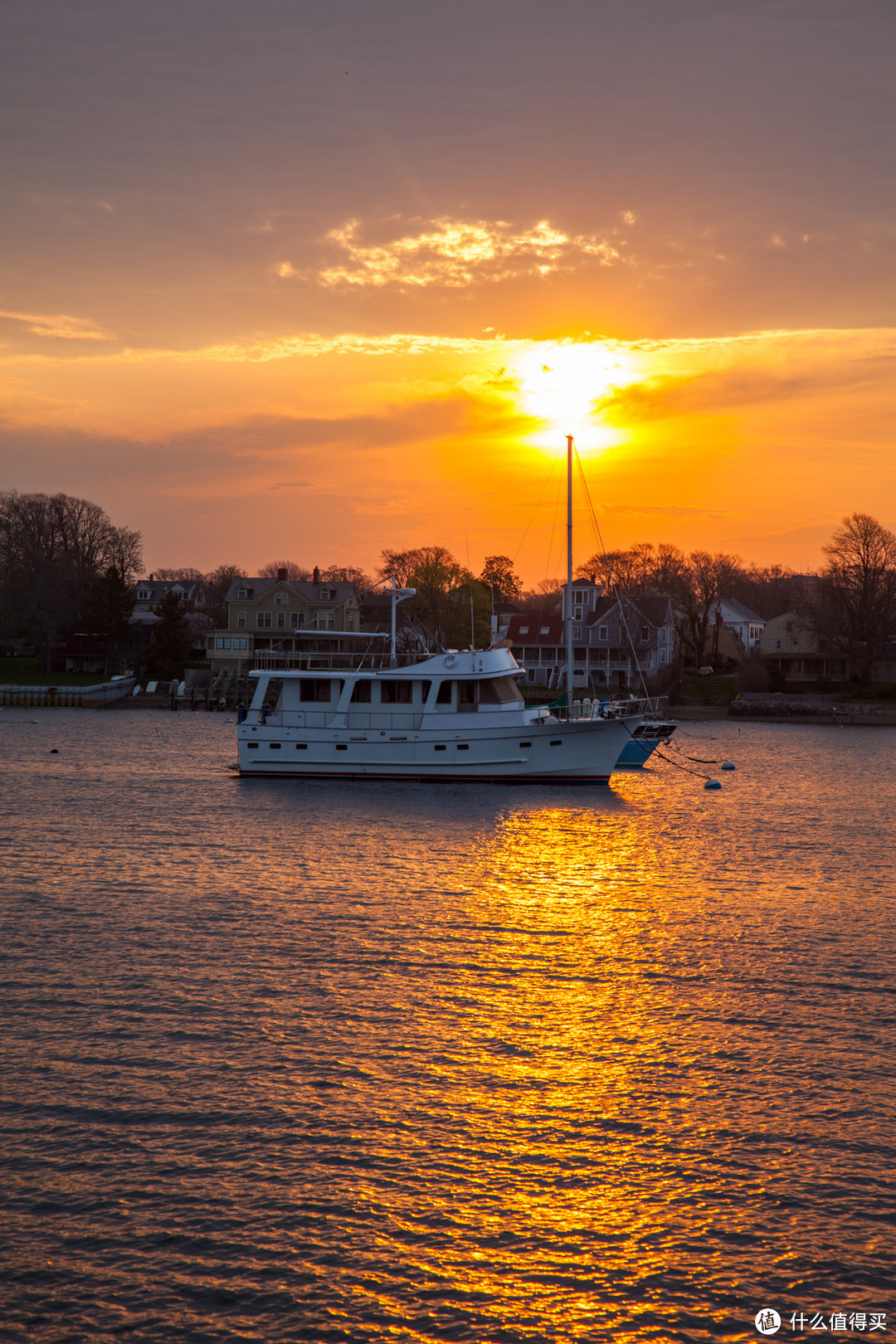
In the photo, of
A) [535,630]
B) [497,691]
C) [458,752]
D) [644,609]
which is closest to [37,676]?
[535,630]

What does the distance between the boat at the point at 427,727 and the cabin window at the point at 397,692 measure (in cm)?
3

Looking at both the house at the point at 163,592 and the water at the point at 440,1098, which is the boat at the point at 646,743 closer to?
the water at the point at 440,1098

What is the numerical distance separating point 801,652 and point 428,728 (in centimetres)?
7453

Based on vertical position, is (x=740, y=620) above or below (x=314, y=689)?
above

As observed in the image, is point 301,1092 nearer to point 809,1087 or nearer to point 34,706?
point 809,1087

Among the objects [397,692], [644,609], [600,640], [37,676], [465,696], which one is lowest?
[465,696]

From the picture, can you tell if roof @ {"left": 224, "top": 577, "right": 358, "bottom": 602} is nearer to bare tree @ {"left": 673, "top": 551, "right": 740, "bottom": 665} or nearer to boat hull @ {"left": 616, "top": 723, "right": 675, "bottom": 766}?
bare tree @ {"left": 673, "top": 551, "right": 740, "bottom": 665}

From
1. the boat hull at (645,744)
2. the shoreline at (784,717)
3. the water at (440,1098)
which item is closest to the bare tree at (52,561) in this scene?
the shoreline at (784,717)

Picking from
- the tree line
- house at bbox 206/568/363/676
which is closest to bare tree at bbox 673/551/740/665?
the tree line

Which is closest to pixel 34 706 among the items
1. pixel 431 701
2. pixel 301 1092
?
pixel 431 701

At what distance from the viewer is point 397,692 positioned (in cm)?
4097

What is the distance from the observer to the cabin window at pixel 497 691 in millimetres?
40625

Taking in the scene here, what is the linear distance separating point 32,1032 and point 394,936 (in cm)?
688

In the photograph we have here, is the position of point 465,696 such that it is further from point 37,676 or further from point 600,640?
point 37,676
